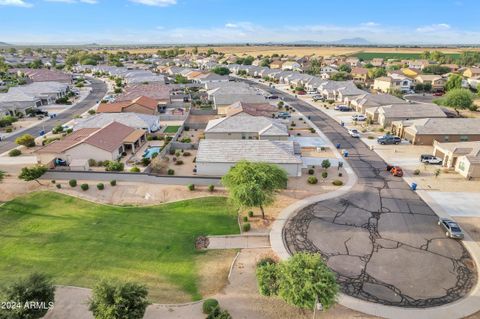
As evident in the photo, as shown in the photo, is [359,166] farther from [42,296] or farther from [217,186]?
[42,296]

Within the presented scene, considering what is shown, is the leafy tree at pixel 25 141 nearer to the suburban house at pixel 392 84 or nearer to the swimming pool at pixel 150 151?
the swimming pool at pixel 150 151

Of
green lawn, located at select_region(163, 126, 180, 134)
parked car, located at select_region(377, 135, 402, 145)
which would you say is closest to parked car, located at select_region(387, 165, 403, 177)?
parked car, located at select_region(377, 135, 402, 145)

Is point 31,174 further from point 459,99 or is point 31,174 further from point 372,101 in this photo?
point 459,99

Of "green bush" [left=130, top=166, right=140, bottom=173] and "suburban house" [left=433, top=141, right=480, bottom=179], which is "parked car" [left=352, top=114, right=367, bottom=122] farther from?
"green bush" [left=130, top=166, right=140, bottom=173]

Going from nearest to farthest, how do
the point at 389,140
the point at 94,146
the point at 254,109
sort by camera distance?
the point at 94,146 → the point at 389,140 → the point at 254,109

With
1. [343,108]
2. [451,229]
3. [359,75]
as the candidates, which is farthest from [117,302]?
[359,75]

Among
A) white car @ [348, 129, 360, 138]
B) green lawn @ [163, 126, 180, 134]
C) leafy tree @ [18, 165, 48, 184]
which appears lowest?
leafy tree @ [18, 165, 48, 184]
